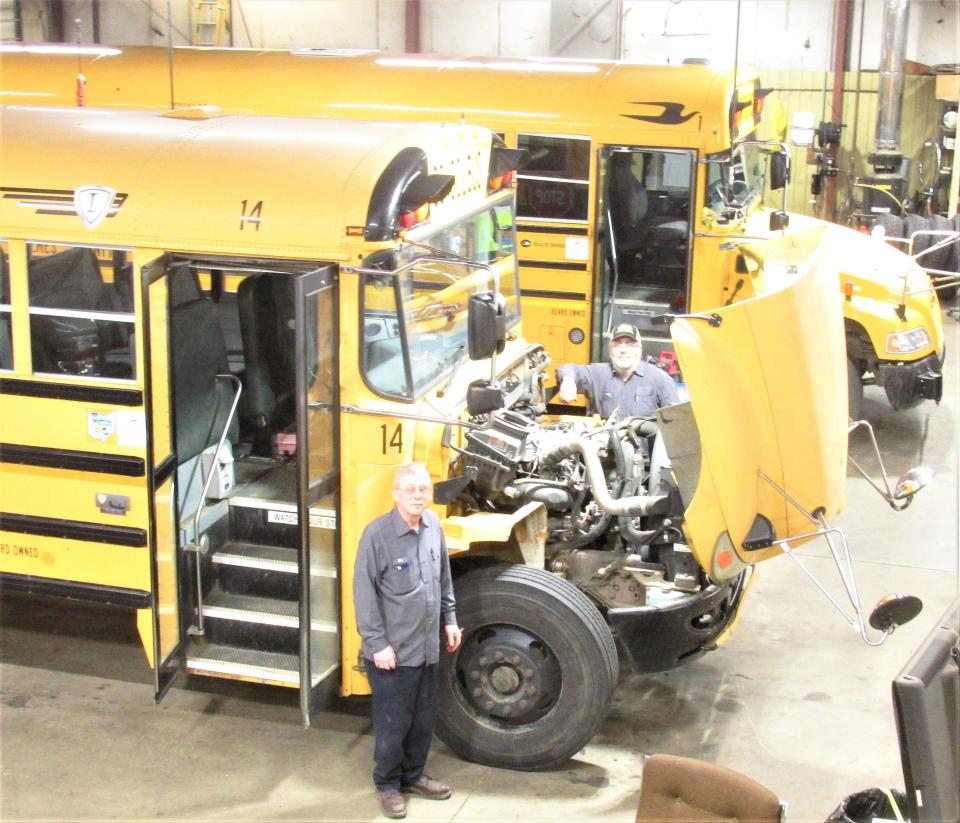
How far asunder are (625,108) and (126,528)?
5.39 m

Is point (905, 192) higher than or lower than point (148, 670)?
higher

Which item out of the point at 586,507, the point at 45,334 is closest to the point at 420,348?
the point at 586,507

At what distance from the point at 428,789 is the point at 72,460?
2.14 m

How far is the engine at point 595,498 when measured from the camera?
5984 millimetres

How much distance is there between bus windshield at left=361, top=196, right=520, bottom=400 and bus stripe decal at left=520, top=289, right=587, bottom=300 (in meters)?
3.47

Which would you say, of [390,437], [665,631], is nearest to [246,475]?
[390,437]

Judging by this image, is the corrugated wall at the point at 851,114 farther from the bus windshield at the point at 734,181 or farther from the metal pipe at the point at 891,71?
the bus windshield at the point at 734,181

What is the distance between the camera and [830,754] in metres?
6.20

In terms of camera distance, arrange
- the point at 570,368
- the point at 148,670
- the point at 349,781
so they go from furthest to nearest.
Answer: the point at 570,368 < the point at 148,670 < the point at 349,781

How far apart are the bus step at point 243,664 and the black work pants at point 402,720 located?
48 cm

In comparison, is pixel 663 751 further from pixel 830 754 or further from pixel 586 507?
pixel 586 507

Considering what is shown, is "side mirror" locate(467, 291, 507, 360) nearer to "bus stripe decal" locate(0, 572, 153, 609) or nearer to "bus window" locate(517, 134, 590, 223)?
"bus stripe decal" locate(0, 572, 153, 609)

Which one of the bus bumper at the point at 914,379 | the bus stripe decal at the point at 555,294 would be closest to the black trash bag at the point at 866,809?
the bus stripe decal at the point at 555,294

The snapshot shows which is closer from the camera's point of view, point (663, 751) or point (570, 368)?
point (663, 751)
